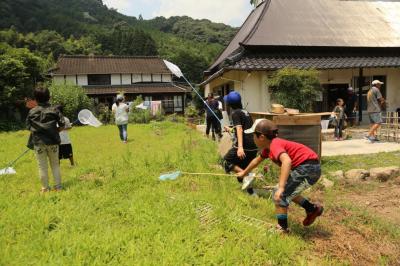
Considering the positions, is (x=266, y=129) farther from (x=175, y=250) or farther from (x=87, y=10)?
(x=87, y=10)

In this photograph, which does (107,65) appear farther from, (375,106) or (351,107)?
(375,106)

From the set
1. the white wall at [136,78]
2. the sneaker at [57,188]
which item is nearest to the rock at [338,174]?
the sneaker at [57,188]

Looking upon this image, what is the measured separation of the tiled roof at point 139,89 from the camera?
3162 centimetres

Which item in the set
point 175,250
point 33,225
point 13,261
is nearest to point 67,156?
point 33,225

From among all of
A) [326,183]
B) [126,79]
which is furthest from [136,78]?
[326,183]

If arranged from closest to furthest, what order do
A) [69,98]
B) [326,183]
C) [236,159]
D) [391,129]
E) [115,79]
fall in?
[236,159] < [326,183] < [391,129] < [69,98] < [115,79]

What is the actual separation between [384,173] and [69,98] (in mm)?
21677

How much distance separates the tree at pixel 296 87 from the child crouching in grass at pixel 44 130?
335 inches

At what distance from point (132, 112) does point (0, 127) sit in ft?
27.4

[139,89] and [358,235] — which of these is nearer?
[358,235]

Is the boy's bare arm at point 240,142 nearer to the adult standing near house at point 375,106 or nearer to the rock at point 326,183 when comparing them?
the rock at point 326,183

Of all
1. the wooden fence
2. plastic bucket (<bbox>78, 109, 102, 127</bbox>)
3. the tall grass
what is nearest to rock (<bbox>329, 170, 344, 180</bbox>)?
the tall grass

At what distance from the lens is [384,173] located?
6.02 metres

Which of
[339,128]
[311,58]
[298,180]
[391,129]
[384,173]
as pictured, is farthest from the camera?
[311,58]
